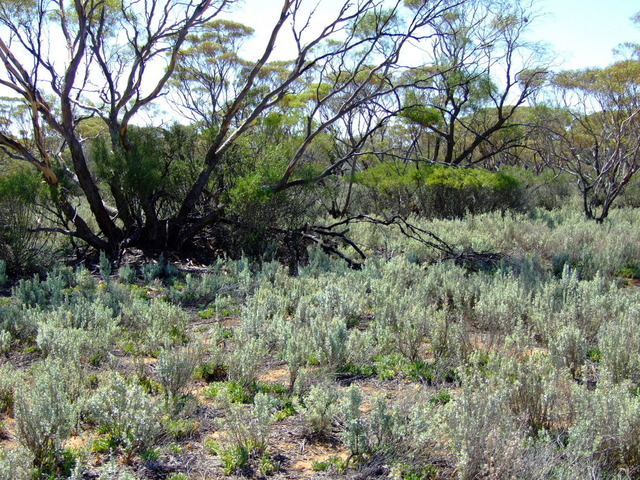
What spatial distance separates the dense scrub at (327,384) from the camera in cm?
280

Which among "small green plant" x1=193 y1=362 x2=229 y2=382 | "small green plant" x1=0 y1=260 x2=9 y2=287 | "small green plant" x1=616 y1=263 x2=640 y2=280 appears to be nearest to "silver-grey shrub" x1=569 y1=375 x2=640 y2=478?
"small green plant" x1=193 y1=362 x2=229 y2=382

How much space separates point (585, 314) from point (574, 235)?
5650 mm

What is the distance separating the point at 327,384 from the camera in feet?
11.9

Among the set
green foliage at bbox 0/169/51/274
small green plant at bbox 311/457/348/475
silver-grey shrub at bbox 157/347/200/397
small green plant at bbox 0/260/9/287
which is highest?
green foliage at bbox 0/169/51/274

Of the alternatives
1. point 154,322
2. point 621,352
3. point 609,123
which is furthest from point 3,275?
point 609,123

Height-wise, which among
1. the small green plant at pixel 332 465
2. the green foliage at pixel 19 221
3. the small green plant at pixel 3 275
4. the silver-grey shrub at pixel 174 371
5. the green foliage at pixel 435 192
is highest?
the green foliage at pixel 435 192

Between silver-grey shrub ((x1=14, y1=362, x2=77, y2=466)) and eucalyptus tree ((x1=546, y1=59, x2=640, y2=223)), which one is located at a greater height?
eucalyptus tree ((x1=546, y1=59, x2=640, y2=223))

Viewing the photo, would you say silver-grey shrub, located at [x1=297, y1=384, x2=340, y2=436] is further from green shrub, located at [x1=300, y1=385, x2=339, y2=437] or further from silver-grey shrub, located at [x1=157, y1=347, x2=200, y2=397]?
silver-grey shrub, located at [x1=157, y1=347, x2=200, y2=397]

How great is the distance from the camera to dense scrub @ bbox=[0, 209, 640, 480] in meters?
2.80

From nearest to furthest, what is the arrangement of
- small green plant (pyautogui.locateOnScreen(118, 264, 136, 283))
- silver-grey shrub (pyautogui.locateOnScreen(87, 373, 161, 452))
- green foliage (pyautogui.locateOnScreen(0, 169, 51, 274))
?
silver-grey shrub (pyautogui.locateOnScreen(87, 373, 161, 452)) → small green plant (pyautogui.locateOnScreen(118, 264, 136, 283)) → green foliage (pyautogui.locateOnScreen(0, 169, 51, 274))

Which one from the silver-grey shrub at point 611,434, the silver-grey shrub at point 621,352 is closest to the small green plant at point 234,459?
the silver-grey shrub at point 611,434

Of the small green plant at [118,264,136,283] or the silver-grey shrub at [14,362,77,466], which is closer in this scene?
the silver-grey shrub at [14,362,77,466]

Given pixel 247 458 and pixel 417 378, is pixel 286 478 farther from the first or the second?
pixel 417 378

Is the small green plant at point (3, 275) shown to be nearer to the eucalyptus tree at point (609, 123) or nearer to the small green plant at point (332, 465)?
the small green plant at point (332, 465)
